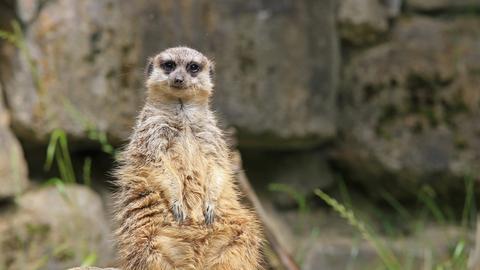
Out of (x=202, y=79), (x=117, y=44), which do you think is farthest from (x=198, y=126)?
(x=117, y=44)

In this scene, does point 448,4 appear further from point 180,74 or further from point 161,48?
point 180,74

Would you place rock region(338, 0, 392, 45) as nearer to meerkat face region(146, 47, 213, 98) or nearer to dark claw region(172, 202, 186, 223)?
meerkat face region(146, 47, 213, 98)

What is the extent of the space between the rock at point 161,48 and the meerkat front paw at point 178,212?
4.38 feet

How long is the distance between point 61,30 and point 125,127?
1.87 feet

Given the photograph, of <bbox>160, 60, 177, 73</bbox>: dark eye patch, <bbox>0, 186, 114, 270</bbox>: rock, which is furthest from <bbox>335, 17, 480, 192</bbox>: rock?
<bbox>160, 60, 177, 73</bbox>: dark eye patch

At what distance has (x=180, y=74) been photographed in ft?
10.4

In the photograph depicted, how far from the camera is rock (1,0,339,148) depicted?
432 centimetres

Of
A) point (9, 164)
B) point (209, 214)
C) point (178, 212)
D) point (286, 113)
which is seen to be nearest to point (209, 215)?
point (209, 214)

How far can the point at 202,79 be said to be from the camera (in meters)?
3.24

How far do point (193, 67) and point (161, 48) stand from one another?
121cm

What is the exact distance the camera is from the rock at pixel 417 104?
4875 mm

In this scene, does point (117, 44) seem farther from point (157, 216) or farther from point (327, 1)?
point (157, 216)

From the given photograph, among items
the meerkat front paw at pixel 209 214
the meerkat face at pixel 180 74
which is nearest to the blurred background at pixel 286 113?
the meerkat face at pixel 180 74

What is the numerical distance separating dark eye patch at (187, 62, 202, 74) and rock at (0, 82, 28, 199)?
1270 millimetres
